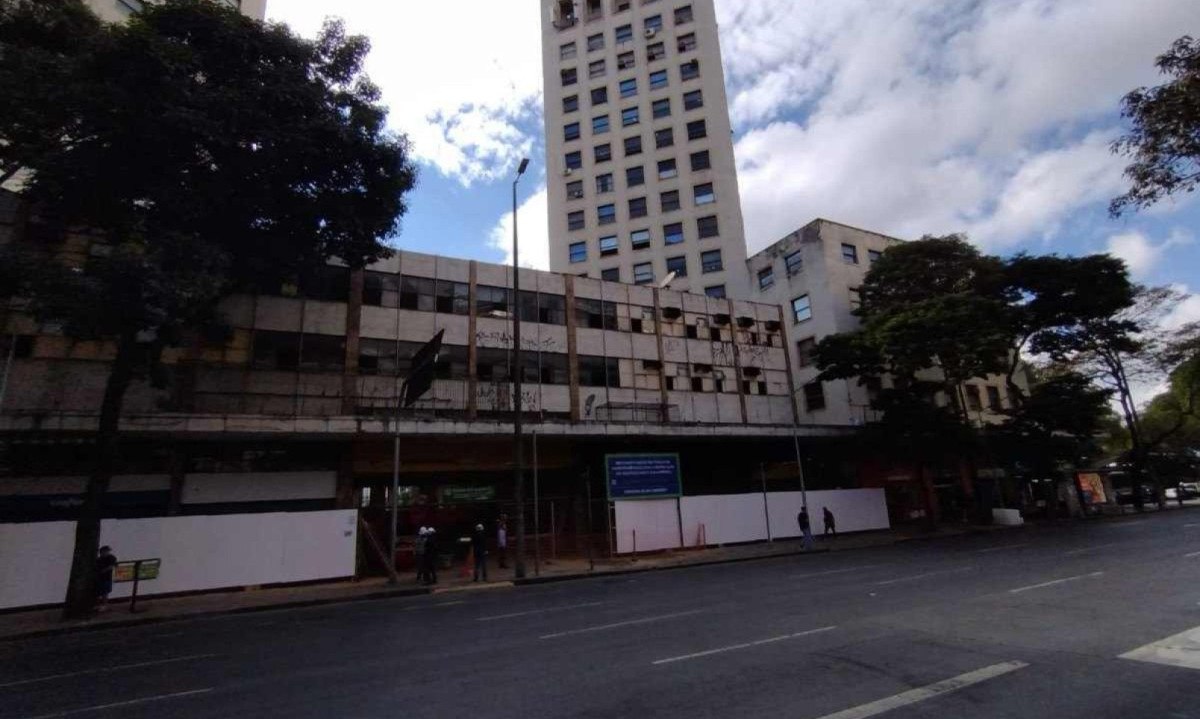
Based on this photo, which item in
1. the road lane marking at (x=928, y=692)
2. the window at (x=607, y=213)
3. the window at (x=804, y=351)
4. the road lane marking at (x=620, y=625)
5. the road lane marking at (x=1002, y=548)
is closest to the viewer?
the road lane marking at (x=928, y=692)

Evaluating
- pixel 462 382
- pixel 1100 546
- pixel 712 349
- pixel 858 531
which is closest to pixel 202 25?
pixel 462 382

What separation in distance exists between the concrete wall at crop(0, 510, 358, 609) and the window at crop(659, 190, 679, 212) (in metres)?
35.1

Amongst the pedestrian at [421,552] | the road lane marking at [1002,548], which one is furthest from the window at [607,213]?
the road lane marking at [1002,548]

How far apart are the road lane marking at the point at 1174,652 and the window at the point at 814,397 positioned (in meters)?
32.0

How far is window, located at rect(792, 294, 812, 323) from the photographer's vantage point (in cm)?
3959

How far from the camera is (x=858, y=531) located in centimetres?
3159

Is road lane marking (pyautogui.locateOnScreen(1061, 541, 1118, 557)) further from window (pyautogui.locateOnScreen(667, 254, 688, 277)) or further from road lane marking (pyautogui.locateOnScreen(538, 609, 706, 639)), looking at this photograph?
window (pyautogui.locateOnScreen(667, 254, 688, 277))

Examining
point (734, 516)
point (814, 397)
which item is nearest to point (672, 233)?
point (814, 397)

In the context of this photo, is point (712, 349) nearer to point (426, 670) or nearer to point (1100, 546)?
point (1100, 546)

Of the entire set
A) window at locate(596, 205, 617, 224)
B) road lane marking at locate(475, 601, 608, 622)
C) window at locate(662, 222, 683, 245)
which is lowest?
road lane marking at locate(475, 601, 608, 622)

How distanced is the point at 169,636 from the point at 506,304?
63.5 feet

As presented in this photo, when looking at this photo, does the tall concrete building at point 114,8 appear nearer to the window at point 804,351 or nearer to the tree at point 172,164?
the tree at point 172,164

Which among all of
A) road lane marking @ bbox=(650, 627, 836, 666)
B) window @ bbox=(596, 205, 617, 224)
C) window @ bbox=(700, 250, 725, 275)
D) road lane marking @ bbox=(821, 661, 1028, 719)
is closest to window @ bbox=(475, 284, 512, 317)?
window @ bbox=(700, 250, 725, 275)

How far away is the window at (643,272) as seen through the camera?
46.9 m
